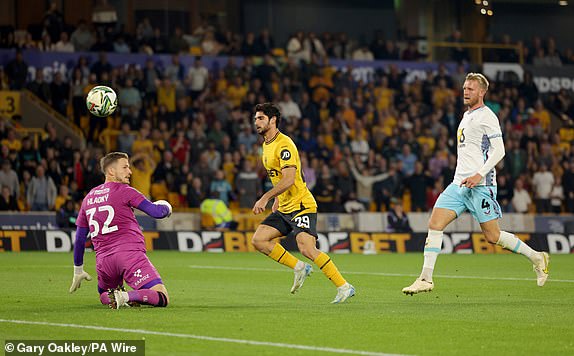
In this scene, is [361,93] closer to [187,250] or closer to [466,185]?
[187,250]

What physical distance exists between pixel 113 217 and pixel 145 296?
2.97 ft

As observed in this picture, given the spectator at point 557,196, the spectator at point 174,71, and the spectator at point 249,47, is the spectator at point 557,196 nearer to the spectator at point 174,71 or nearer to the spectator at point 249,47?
the spectator at point 249,47

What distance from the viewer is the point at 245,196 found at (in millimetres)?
28297

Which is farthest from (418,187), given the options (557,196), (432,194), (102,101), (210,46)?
(102,101)

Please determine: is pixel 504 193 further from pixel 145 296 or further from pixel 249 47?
pixel 145 296

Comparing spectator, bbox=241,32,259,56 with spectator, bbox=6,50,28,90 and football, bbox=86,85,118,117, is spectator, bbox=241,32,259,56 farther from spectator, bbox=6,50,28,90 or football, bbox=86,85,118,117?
football, bbox=86,85,118,117

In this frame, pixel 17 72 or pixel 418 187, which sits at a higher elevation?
pixel 17 72

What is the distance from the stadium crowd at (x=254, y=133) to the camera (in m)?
27.6

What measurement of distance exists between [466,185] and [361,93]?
20.8 meters

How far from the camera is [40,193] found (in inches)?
1036

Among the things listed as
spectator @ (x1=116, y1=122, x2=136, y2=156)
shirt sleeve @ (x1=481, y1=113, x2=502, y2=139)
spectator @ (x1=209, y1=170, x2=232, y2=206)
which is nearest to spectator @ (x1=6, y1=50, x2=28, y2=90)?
spectator @ (x1=116, y1=122, x2=136, y2=156)

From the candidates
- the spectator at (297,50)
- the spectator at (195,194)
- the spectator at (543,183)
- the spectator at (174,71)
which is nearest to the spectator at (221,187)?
the spectator at (195,194)

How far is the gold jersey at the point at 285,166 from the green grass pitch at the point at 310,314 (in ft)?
3.63

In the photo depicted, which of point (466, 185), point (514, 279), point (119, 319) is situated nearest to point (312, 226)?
point (466, 185)
